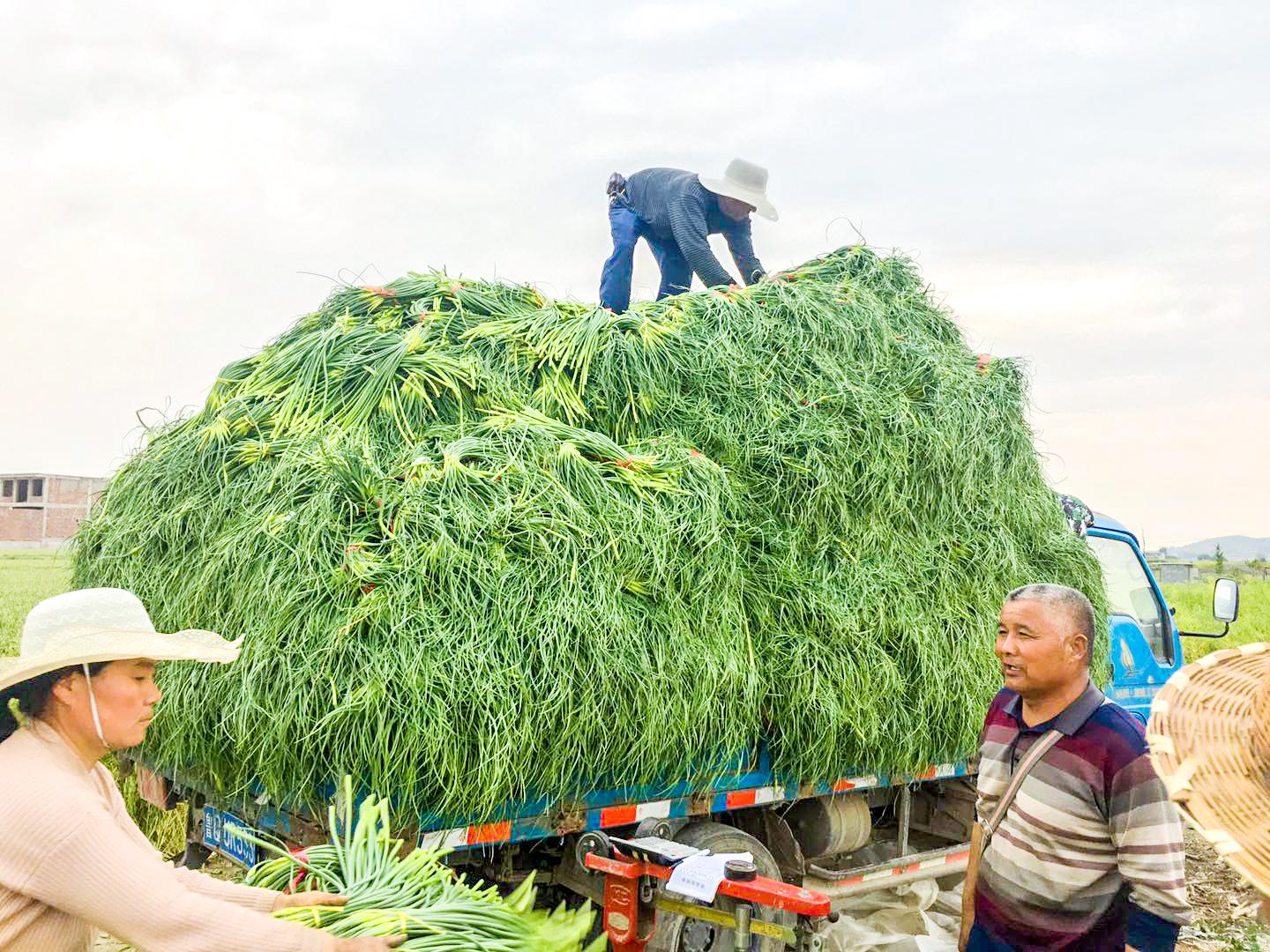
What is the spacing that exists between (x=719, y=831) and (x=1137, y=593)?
3875 mm

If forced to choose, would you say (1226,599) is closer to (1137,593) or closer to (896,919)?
(1137,593)

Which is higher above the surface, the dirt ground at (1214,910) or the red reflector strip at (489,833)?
the red reflector strip at (489,833)

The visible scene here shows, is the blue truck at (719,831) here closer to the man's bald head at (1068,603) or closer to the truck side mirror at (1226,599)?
the man's bald head at (1068,603)

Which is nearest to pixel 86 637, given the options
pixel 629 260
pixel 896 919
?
pixel 896 919

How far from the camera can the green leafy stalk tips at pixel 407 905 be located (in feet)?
6.77

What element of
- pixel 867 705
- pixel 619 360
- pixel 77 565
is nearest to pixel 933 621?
pixel 867 705

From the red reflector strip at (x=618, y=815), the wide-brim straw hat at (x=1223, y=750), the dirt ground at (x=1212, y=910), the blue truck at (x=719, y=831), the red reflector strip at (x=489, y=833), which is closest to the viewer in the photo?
the wide-brim straw hat at (x=1223, y=750)

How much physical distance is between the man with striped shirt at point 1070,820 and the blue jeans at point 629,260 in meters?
4.07

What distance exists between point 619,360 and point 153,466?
1804 mm

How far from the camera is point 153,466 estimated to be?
162 inches

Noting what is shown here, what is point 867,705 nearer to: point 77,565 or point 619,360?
point 619,360

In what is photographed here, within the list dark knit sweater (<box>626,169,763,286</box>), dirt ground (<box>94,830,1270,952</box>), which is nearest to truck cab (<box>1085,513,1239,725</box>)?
dirt ground (<box>94,830,1270,952</box>)

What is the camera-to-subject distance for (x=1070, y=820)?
105 inches

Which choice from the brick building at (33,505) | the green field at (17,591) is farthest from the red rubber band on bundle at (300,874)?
the brick building at (33,505)
